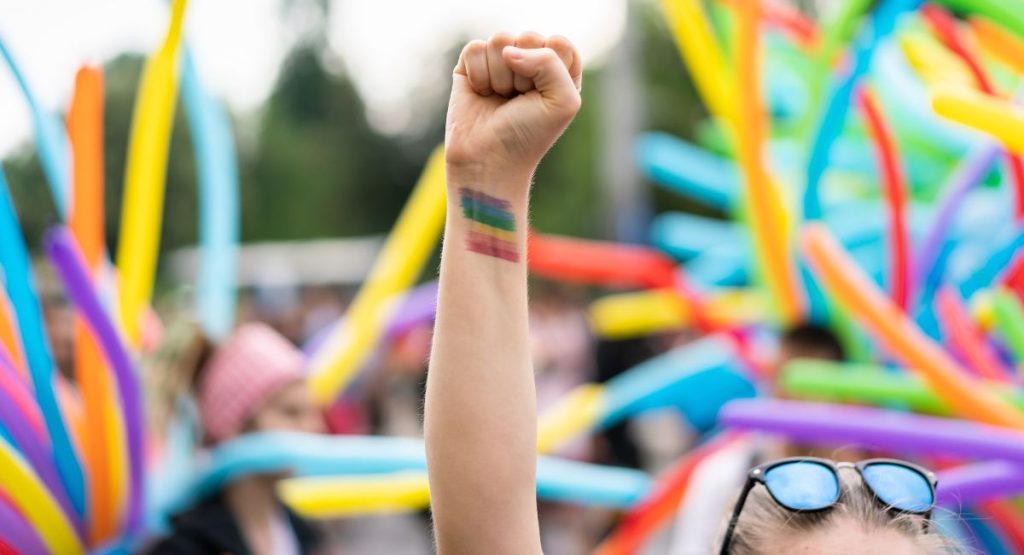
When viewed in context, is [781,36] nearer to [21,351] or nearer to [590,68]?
[21,351]

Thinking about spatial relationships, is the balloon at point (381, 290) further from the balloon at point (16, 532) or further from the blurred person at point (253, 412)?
the balloon at point (16, 532)

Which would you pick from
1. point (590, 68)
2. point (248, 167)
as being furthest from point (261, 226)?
point (590, 68)

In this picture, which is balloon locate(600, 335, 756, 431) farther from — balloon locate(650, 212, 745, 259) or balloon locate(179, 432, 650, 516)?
balloon locate(650, 212, 745, 259)

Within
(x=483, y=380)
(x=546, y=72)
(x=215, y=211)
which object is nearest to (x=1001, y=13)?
(x=546, y=72)

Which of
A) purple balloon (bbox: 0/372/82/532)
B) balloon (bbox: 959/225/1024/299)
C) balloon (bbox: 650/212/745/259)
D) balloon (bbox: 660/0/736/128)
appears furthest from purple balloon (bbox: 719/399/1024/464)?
balloon (bbox: 650/212/745/259)

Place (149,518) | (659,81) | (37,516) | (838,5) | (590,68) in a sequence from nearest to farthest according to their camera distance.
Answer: (37,516), (149,518), (838,5), (659,81), (590,68)

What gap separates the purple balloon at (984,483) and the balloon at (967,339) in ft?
0.76

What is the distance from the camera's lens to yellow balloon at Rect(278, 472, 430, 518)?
2.13 metres

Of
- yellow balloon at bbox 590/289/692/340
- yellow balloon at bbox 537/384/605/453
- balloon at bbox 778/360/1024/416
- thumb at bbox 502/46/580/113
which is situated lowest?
yellow balloon at bbox 537/384/605/453

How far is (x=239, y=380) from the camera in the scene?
229 centimetres

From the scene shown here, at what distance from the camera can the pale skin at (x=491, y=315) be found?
3.31 feet

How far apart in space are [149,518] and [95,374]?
0.33 metres

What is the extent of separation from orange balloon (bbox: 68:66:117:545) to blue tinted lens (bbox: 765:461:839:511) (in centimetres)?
114

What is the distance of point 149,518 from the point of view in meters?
1.99
